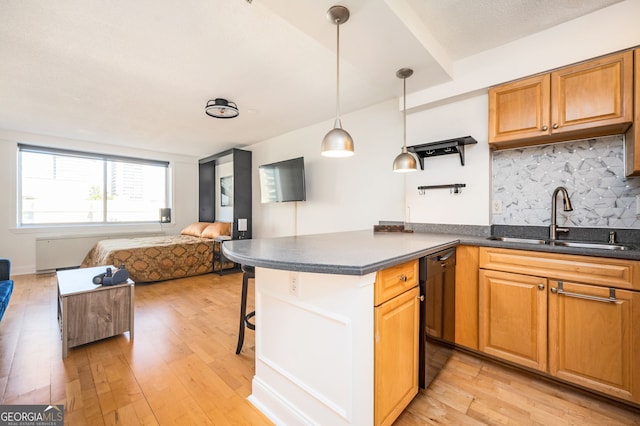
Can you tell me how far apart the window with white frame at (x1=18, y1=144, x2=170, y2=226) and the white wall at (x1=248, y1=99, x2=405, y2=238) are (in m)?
3.22

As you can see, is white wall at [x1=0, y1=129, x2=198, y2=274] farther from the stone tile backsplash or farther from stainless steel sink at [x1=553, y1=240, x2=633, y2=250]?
stainless steel sink at [x1=553, y1=240, x2=633, y2=250]

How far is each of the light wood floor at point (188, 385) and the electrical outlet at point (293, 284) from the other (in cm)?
75

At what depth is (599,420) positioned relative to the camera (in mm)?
1460

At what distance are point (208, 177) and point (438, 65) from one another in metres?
5.79

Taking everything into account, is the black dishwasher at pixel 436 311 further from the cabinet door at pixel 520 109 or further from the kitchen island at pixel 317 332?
the cabinet door at pixel 520 109

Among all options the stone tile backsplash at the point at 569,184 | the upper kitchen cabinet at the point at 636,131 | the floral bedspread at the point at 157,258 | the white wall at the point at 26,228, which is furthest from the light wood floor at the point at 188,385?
the white wall at the point at 26,228

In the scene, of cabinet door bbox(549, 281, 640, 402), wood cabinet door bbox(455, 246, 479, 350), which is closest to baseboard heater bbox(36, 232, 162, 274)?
wood cabinet door bbox(455, 246, 479, 350)

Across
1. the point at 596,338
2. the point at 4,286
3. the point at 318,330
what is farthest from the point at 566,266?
the point at 4,286

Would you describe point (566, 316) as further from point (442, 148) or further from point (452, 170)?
point (442, 148)

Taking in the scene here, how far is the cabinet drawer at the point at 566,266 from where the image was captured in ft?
4.92

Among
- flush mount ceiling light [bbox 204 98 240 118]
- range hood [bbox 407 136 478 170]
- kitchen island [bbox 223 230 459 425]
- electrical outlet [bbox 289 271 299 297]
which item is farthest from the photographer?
flush mount ceiling light [bbox 204 98 240 118]

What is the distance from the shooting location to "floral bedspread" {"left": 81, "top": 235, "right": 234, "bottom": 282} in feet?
13.0

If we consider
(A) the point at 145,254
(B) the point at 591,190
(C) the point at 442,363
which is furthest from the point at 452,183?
(A) the point at 145,254

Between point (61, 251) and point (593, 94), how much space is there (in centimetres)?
753
